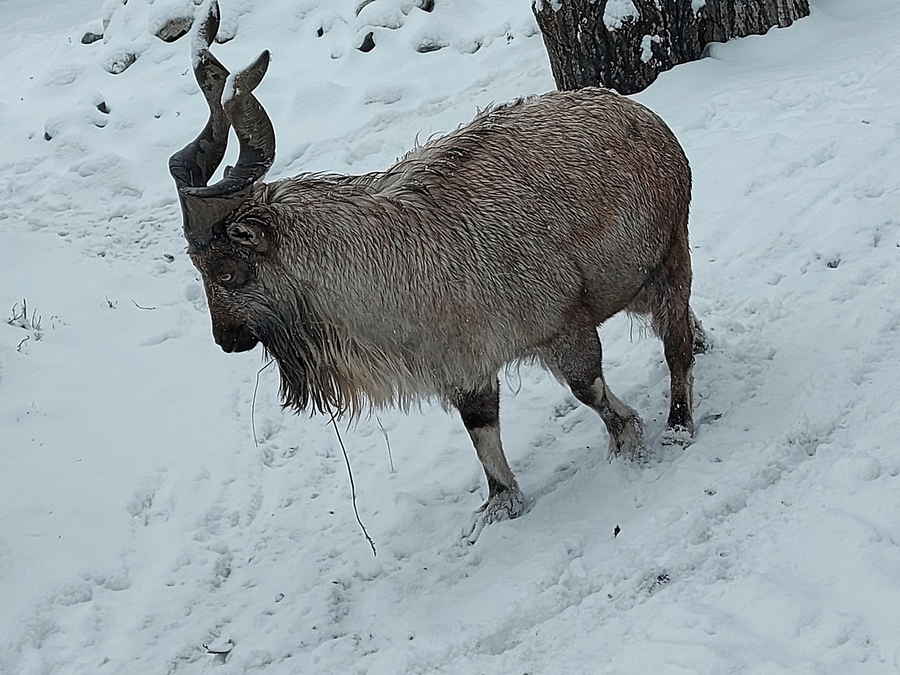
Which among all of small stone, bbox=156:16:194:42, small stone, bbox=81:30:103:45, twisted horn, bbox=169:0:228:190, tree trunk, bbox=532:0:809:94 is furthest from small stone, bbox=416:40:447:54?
twisted horn, bbox=169:0:228:190

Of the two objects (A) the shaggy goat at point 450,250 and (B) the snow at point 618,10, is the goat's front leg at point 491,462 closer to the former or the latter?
(A) the shaggy goat at point 450,250

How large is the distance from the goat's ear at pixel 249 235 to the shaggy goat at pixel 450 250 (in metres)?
0.01

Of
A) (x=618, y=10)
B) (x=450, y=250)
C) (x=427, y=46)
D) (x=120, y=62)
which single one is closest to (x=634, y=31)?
(x=618, y=10)

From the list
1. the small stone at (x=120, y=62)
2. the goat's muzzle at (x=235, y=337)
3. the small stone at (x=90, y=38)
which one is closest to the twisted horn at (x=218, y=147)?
the goat's muzzle at (x=235, y=337)

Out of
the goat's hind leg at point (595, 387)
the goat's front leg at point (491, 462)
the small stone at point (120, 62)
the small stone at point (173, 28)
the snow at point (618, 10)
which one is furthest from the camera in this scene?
the small stone at point (173, 28)

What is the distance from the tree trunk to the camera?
8.62 meters

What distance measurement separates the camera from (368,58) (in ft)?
38.8

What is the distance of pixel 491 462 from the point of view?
17.3ft

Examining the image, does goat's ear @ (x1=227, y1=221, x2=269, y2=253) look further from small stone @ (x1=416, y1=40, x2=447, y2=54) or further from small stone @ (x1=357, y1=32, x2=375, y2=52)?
small stone @ (x1=357, y1=32, x2=375, y2=52)

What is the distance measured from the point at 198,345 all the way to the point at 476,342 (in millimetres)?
3378

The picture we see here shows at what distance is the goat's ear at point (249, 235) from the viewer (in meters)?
4.33

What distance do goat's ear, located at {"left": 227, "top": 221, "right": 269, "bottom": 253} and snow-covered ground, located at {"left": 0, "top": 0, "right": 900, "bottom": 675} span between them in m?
1.69

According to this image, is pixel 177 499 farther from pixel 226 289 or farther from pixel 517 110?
pixel 517 110

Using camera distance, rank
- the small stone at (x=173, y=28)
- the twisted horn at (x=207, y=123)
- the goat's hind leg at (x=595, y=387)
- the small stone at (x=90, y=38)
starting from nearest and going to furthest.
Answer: the twisted horn at (x=207, y=123) < the goat's hind leg at (x=595, y=387) < the small stone at (x=173, y=28) < the small stone at (x=90, y=38)
